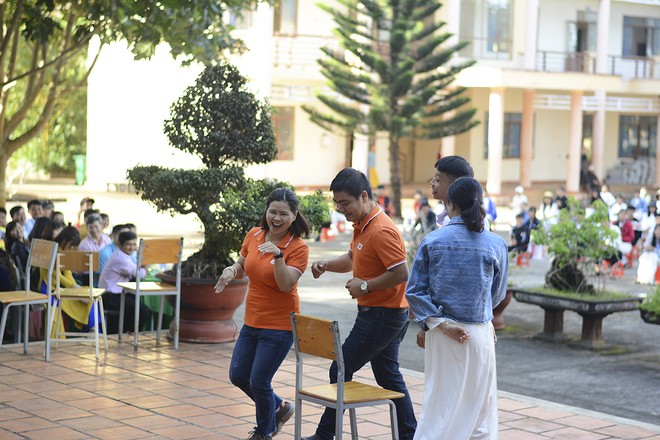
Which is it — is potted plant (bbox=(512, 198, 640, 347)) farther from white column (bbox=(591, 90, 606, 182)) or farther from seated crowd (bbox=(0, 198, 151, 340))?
white column (bbox=(591, 90, 606, 182))

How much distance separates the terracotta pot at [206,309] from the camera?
9695mm

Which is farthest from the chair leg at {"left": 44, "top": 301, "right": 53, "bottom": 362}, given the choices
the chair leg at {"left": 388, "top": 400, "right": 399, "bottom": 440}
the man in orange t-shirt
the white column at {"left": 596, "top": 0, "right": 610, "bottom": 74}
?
the white column at {"left": 596, "top": 0, "right": 610, "bottom": 74}

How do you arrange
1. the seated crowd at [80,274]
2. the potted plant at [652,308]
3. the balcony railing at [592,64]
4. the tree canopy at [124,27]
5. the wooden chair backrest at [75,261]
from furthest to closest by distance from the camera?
the balcony railing at [592,64] < the tree canopy at [124,27] < the potted plant at [652,308] < the seated crowd at [80,274] < the wooden chair backrest at [75,261]

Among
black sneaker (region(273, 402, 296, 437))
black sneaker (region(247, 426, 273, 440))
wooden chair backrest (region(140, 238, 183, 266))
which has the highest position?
wooden chair backrest (region(140, 238, 183, 266))

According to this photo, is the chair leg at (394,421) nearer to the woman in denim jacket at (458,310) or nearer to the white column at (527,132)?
the woman in denim jacket at (458,310)

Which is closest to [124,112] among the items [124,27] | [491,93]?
[491,93]

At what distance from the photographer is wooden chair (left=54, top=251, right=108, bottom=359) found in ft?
29.7

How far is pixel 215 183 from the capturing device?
9.60m

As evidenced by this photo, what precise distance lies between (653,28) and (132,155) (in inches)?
783

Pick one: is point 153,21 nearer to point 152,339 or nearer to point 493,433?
point 152,339

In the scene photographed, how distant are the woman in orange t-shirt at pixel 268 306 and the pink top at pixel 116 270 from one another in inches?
159

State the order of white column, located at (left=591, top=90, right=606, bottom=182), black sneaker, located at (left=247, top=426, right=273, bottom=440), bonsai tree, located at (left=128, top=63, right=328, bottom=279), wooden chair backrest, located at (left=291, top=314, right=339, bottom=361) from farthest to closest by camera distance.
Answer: white column, located at (left=591, top=90, right=606, bottom=182)
bonsai tree, located at (left=128, top=63, right=328, bottom=279)
black sneaker, located at (left=247, top=426, right=273, bottom=440)
wooden chair backrest, located at (left=291, top=314, right=339, bottom=361)

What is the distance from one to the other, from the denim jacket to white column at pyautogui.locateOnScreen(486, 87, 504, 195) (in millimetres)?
26968

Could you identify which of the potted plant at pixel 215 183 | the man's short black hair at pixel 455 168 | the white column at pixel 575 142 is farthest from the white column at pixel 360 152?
the man's short black hair at pixel 455 168
